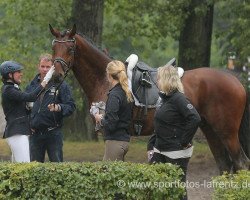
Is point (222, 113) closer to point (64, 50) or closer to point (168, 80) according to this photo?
point (64, 50)

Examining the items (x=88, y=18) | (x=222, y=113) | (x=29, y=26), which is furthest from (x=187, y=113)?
(x=29, y=26)

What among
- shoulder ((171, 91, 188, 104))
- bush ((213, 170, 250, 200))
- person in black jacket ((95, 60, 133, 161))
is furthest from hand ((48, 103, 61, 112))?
bush ((213, 170, 250, 200))

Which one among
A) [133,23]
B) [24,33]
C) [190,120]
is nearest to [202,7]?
[133,23]

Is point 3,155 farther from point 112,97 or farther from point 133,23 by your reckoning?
point 112,97

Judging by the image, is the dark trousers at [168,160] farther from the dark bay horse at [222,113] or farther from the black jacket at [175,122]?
the dark bay horse at [222,113]

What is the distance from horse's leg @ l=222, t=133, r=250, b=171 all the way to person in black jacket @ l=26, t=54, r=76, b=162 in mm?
2783

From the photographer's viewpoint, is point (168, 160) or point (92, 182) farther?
point (168, 160)

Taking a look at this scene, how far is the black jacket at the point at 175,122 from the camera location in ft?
27.5

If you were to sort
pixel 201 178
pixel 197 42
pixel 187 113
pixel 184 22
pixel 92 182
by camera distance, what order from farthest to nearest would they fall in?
pixel 184 22, pixel 197 42, pixel 201 178, pixel 187 113, pixel 92 182

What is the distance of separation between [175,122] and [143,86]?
8.41 ft

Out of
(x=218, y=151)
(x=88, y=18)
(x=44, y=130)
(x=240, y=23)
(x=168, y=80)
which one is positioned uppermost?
(x=240, y=23)

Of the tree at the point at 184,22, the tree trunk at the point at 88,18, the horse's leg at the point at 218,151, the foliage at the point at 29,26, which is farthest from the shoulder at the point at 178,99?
the foliage at the point at 29,26

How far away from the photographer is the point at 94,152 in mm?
17219

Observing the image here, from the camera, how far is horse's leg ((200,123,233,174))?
1189 centimetres
